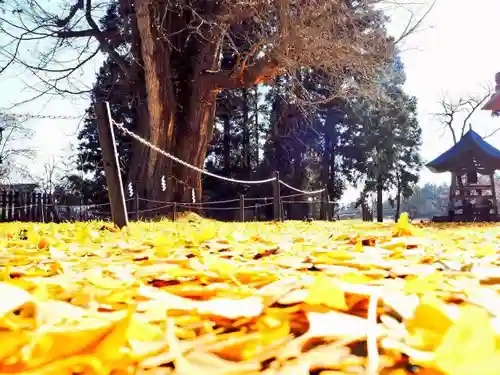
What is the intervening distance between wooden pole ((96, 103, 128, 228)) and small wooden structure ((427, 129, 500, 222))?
11865 mm

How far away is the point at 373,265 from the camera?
1.20 m

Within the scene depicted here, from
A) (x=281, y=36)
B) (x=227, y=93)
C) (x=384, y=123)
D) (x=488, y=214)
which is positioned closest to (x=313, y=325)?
(x=281, y=36)

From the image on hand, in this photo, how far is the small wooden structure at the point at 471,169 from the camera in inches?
525

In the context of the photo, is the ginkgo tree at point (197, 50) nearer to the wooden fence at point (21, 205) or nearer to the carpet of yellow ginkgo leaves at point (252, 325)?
the wooden fence at point (21, 205)

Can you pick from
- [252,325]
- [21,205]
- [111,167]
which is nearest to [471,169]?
[111,167]

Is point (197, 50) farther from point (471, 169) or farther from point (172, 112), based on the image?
point (471, 169)

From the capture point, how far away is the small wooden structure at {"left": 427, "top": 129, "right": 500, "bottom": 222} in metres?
13.3

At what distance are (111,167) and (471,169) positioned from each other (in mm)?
12485

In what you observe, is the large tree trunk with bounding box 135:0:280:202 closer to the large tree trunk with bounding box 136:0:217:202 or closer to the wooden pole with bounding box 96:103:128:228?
the large tree trunk with bounding box 136:0:217:202

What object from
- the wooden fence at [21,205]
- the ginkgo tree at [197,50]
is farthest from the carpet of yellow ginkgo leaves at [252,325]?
the wooden fence at [21,205]

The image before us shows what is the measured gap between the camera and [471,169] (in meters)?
13.6

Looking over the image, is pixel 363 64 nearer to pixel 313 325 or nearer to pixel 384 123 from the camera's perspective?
pixel 313 325

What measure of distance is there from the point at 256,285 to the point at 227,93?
53.5 ft

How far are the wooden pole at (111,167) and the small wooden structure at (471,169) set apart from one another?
11865 mm
